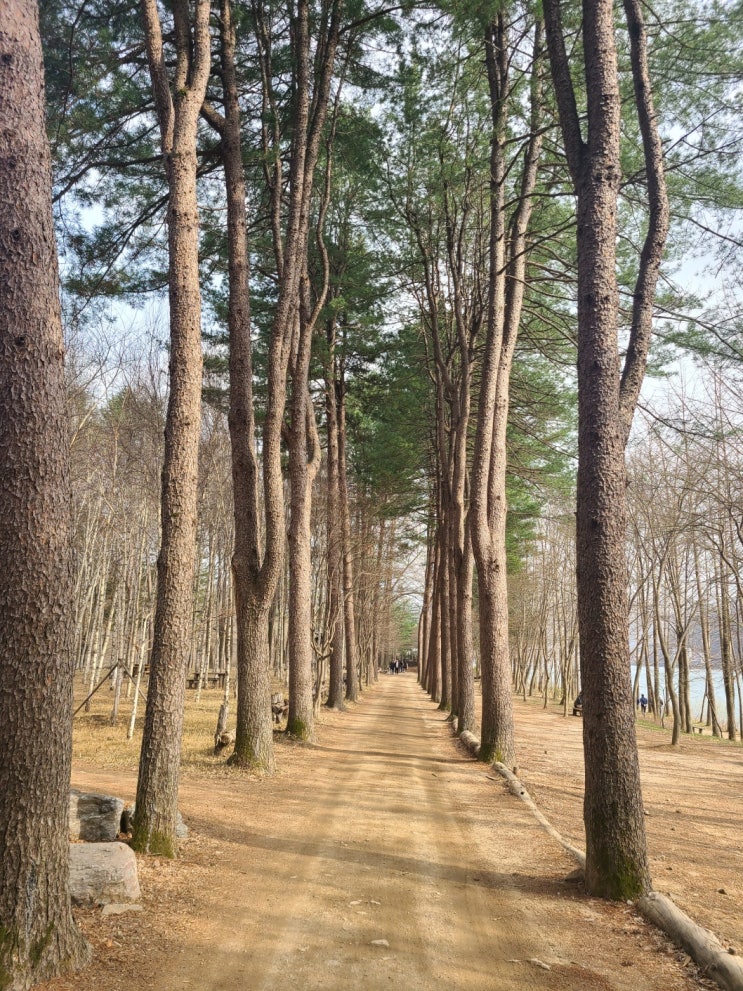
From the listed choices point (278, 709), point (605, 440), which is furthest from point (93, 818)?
point (278, 709)

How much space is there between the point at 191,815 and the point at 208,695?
18.6m

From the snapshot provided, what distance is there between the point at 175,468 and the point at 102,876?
3128mm

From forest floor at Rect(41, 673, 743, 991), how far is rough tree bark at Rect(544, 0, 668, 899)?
1.73ft

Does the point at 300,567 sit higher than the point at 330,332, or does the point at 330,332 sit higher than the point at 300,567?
the point at 330,332

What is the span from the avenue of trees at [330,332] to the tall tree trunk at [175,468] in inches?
1.1

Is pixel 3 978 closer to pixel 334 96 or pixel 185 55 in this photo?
pixel 185 55

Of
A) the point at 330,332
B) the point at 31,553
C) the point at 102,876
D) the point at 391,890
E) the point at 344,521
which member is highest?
the point at 330,332

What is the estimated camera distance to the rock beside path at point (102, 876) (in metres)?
4.21

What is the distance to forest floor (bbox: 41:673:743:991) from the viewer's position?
357cm

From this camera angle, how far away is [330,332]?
16812mm

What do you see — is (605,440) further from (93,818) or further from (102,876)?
(93,818)

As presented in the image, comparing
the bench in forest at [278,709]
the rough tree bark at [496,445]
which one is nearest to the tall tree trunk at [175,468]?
the rough tree bark at [496,445]

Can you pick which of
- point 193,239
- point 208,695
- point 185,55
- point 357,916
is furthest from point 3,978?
point 208,695

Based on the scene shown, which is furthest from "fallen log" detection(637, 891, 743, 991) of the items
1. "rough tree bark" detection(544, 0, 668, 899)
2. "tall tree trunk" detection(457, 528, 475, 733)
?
"tall tree trunk" detection(457, 528, 475, 733)
